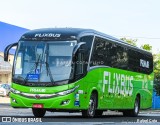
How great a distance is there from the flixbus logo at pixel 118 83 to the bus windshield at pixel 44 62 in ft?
11.1

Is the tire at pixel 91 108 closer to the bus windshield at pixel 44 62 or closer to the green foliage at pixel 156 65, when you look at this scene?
the bus windshield at pixel 44 62

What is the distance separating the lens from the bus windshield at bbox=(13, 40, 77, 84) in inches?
791

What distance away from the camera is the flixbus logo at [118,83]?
77.5 feet

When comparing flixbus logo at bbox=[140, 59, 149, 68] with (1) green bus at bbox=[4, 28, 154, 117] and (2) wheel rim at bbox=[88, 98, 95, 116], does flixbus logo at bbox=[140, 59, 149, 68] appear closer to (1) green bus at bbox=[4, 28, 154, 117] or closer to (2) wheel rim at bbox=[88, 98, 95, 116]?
(1) green bus at bbox=[4, 28, 154, 117]

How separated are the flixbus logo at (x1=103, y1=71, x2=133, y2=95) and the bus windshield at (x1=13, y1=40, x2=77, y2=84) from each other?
3383mm

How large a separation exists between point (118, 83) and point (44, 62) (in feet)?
19.6

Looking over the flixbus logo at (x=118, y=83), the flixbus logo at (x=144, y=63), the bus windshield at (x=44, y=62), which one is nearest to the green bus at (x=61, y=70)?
the bus windshield at (x=44, y=62)

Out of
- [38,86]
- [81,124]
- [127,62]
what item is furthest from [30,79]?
[127,62]

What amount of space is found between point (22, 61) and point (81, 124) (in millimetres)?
5359

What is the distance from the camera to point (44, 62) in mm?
20266

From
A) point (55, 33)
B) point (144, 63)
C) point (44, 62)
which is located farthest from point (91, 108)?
point (144, 63)

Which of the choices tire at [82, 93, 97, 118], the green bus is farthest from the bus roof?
tire at [82, 93, 97, 118]

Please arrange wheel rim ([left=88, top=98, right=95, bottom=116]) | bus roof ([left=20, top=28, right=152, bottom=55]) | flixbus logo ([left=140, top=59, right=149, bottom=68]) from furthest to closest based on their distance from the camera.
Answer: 1. flixbus logo ([left=140, top=59, right=149, bottom=68])
2. wheel rim ([left=88, top=98, right=95, bottom=116])
3. bus roof ([left=20, top=28, right=152, bottom=55])

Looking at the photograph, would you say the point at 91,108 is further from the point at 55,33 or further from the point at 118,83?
the point at 118,83
